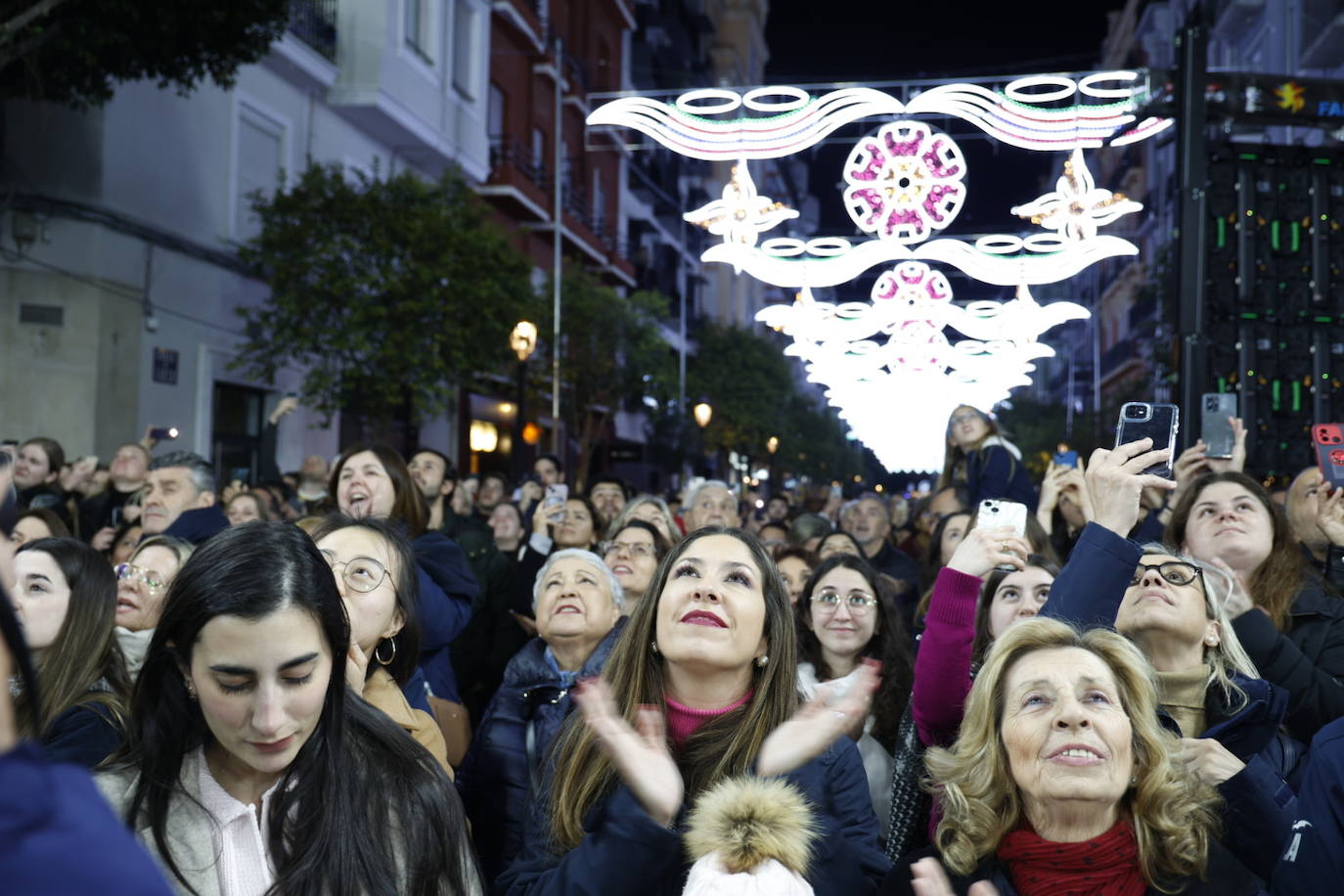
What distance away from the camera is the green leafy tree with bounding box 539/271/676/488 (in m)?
29.9

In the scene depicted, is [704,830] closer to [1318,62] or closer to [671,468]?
[1318,62]

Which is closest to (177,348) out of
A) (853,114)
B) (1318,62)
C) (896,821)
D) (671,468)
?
(853,114)

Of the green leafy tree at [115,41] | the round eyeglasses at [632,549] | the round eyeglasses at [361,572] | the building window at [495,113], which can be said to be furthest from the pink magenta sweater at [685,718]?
the building window at [495,113]

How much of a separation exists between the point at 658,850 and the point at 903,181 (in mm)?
8766

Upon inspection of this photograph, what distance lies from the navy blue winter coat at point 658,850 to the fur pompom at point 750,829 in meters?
0.08

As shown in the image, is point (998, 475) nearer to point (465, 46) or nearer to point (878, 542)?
point (878, 542)

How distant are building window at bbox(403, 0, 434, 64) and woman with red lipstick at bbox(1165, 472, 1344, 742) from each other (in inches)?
841

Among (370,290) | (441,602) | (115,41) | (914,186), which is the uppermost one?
(115,41)

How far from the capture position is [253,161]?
19938 millimetres

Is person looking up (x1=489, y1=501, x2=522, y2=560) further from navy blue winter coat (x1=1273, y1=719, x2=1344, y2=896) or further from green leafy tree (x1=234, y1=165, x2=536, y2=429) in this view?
green leafy tree (x1=234, y1=165, x2=536, y2=429)

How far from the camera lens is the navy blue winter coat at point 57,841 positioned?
3.04ft

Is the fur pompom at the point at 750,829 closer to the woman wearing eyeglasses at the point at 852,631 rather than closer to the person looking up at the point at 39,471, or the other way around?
the woman wearing eyeglasses at the point at 852,631

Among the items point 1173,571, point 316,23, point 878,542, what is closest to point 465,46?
point 316,23

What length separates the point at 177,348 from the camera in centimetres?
1786
